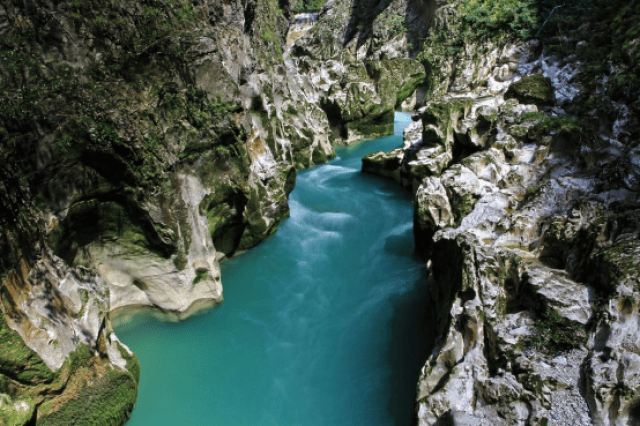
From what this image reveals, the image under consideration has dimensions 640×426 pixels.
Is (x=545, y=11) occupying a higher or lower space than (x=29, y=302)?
higher

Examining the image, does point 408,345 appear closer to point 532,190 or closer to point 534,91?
point 532,190

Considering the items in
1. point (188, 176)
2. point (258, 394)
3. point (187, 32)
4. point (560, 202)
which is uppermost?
point (187, 32)

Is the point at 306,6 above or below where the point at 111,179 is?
above

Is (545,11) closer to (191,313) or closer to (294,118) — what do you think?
(294,118)

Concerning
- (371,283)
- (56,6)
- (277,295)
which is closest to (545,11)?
(371,283)

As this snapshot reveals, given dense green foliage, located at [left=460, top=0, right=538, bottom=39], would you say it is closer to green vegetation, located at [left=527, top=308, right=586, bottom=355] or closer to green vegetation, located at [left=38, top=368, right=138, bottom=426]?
green vegetation, located at [left=527, top=308, right=586, bottom=355]

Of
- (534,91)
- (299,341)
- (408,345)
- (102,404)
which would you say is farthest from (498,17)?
(102,404)

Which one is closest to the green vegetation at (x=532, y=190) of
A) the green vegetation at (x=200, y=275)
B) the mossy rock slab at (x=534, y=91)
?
the mossy rock slab at (x=534, y=91)
